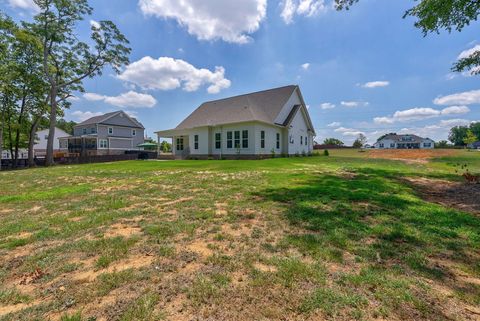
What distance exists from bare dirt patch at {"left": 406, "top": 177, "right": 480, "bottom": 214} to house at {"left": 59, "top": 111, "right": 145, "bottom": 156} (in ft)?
139

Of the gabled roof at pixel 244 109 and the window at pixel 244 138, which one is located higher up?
the gabled roof at pixel 244 109

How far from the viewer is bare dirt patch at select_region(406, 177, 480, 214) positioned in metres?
5.63

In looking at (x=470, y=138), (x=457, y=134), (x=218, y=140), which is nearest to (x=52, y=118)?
(x=218, y=140)

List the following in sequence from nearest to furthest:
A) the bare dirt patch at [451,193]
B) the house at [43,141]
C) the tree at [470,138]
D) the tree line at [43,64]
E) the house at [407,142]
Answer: the bare dirt patch at [451,193] < the tree line at [43,64] < the house at [43,141] < the tree at [470,138] < the house at [407,142]

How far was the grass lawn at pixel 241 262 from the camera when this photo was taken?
78.3 inches

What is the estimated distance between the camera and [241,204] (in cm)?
527

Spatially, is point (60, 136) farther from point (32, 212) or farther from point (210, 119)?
point (32, 212)

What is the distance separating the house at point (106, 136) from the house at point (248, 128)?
1977 cm

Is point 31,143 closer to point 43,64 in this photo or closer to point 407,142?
point 43,64

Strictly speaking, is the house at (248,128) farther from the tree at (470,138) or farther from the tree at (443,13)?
the tree at (470,138)

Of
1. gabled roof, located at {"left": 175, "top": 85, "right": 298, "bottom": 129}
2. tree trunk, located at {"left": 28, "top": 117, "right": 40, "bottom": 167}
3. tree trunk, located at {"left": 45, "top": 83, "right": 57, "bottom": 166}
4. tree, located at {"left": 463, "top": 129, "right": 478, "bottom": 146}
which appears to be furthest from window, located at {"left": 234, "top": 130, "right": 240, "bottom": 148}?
tree, located at {"left": 463, "top": 129, "right": 478, "bottom": 146}

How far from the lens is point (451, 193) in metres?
6.96

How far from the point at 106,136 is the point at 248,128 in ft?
101

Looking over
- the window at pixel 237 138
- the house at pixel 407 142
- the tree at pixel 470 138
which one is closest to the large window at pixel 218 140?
the window at pixel 237 138
